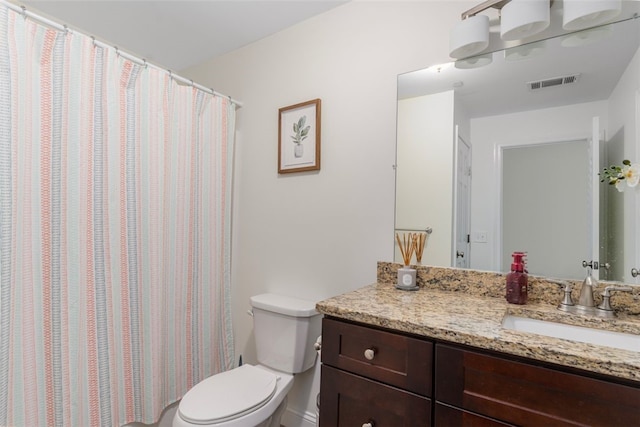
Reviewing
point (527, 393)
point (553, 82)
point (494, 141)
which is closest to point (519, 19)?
point (553, 82)

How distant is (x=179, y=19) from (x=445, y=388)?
2270 mm

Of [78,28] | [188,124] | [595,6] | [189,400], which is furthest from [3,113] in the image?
[595,6]

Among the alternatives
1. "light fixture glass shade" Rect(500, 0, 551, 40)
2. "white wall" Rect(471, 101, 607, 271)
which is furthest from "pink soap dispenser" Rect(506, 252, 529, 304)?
"light fixture glass shade" Rect(500, 0, 551, 40)

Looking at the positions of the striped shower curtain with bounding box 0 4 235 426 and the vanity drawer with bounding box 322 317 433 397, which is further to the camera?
the striped shower curtain with bounding box 0 4 235 426

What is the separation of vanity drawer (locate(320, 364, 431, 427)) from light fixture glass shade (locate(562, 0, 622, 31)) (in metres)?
1.36

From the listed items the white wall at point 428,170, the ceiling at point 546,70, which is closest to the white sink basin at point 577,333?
the white wall at point 428,170

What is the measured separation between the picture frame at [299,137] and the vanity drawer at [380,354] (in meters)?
1.00

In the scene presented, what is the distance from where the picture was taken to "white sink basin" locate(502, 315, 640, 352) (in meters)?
0.93

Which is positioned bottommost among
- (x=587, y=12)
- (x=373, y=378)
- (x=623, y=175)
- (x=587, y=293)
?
(x=373, y=378)

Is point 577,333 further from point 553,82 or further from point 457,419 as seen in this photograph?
point 553,82

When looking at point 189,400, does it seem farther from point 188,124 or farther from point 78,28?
point 78,28

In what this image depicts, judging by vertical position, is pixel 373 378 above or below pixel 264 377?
above

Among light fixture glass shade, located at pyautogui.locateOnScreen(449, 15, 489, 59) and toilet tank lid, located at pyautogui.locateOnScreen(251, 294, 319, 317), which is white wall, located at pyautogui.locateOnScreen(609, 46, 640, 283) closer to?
light fixture glass shade, located at pyautogui.locateOnScreen(449, 15, 489, 59)

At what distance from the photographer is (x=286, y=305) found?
5.53ft
